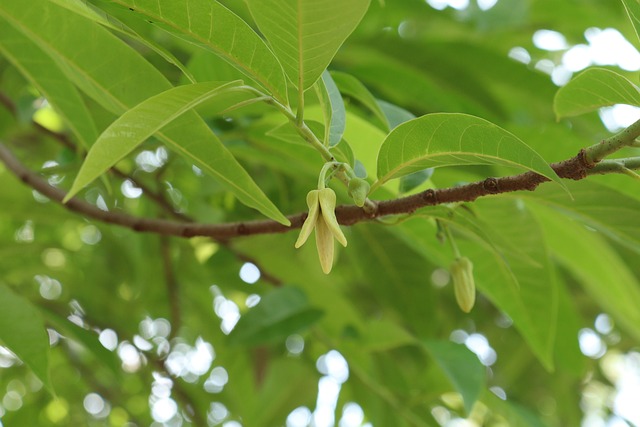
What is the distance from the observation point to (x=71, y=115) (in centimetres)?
90

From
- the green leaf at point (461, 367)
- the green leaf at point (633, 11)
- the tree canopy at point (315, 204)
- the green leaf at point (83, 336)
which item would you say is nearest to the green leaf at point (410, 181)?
the tree canopy at point (315, 204)

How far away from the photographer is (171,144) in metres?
0.75

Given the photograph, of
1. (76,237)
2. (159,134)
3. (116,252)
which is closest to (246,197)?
(159,134)

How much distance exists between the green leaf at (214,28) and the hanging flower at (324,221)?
125mm

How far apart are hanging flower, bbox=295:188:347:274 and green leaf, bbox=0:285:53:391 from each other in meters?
0.39

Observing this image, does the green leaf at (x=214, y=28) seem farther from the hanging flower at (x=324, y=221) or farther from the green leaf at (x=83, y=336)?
the green leaf at (x=83, y=336)

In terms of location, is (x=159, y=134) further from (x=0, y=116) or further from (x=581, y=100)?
(x=0, y=116)

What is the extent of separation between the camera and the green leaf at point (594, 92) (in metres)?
0.66

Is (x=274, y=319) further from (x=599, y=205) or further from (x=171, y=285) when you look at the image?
(x=599, y=205)

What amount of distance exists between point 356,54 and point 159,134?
3.29 feet

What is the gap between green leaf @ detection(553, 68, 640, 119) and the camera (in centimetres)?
66

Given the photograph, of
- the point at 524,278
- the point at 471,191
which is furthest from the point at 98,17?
the point at 524,278

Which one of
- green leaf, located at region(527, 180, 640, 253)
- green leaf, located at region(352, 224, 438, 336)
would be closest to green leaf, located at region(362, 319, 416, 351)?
green leaf, located at region(352, 224, 438, 336)

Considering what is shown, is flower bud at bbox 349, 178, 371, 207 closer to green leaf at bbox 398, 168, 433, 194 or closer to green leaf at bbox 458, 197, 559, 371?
green leaf at bbox 398, 168, 433, 194
